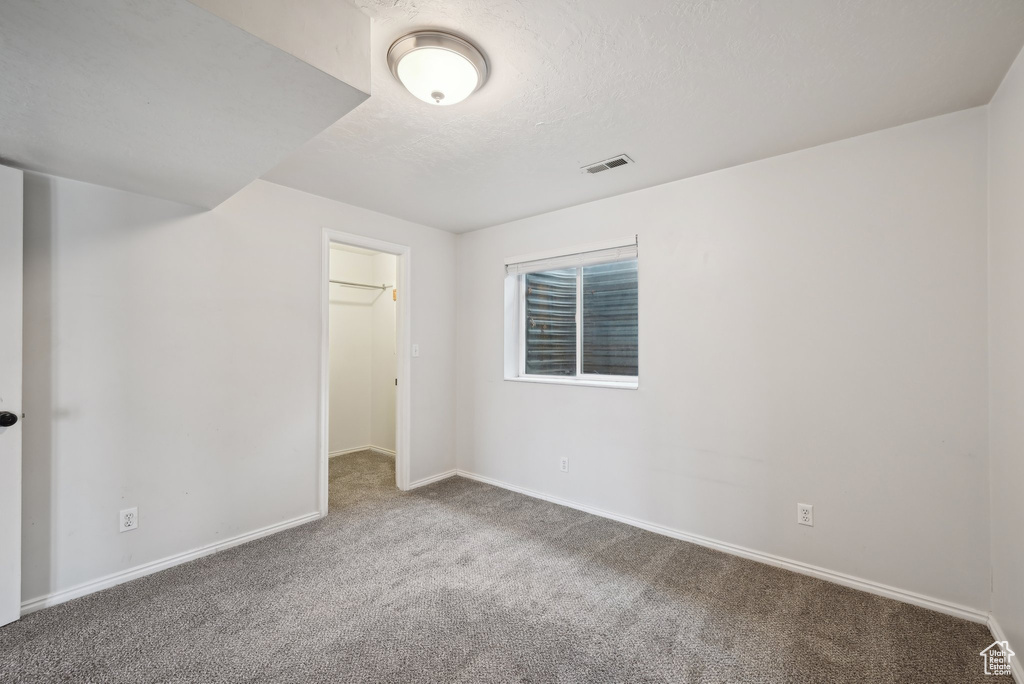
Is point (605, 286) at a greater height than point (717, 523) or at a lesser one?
greater

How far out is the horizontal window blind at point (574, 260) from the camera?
3.16 m

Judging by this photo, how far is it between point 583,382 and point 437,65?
2.39 m

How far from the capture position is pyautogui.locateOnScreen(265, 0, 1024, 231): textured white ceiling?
144 cm

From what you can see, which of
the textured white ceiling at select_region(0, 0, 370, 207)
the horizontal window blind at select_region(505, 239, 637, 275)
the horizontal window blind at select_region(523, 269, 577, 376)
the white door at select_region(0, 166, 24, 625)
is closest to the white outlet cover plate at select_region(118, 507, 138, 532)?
the white door at select_region(0, 166, 24, 625)

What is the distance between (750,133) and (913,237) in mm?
935

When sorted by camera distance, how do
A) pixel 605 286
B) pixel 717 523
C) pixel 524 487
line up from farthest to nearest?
pixel 524 487 → pixel 605 286 → pixel 717 523

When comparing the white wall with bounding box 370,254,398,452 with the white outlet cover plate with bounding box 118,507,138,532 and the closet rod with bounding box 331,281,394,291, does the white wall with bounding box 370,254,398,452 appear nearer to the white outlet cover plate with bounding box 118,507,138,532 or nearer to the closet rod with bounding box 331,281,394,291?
the closet rod with bounding box 331,281,394,291

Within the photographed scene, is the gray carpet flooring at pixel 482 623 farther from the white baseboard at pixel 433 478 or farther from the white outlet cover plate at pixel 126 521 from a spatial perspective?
the white baseboard at pixel 433 478

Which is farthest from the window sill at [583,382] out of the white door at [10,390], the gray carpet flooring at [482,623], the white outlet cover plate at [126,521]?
the white door at [10,390]

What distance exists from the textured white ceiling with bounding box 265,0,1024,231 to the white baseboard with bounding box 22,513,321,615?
2.35 metres

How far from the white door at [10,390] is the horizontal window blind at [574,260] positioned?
9.55 ft

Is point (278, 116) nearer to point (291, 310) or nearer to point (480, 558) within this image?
point (291, 310)

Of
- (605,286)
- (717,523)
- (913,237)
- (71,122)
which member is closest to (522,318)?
(605,286)

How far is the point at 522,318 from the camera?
396cm
